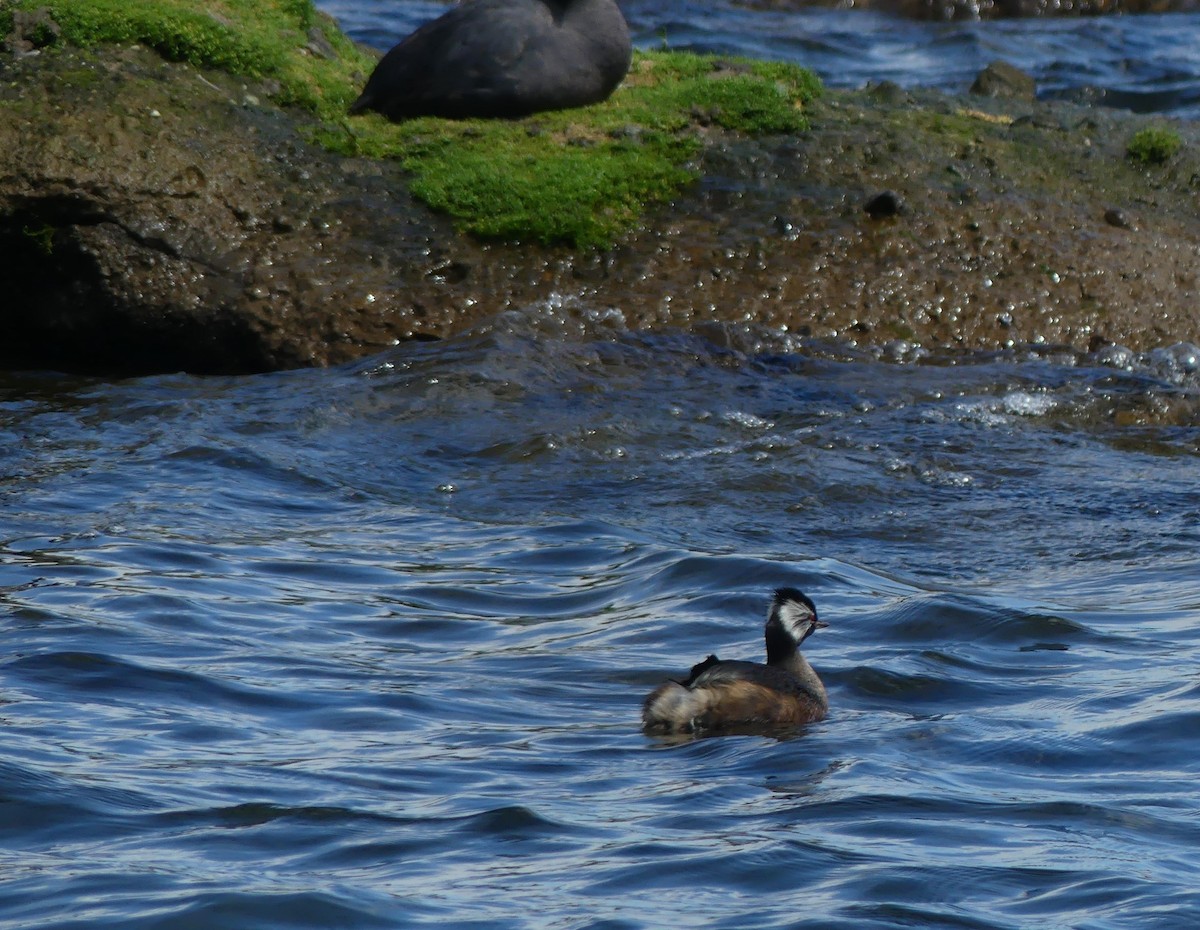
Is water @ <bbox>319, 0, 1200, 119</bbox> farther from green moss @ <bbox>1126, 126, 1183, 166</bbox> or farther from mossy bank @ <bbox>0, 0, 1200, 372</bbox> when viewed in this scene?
mossy bank @ <bbox>0, 0, 1200, 372</bbox>

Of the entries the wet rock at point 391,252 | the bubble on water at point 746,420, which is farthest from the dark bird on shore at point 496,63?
the bubble on water at point 746,420

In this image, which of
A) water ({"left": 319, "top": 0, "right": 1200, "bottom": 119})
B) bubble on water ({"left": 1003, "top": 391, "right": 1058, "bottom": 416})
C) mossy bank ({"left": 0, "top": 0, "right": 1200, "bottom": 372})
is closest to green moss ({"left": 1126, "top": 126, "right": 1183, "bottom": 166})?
mossy bank ({"left": 0, "top": 0, "right": 1200, "bottom": 372})

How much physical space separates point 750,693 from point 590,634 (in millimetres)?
1156

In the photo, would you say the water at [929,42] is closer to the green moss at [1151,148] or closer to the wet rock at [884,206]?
the green moss at [1151,148]

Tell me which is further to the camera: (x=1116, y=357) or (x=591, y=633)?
(x=1116, y=357)

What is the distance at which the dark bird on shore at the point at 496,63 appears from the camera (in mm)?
11086

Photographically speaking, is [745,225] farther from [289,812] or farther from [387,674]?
[289,812]

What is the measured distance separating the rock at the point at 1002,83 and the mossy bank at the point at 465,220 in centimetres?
465

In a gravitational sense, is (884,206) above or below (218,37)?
below

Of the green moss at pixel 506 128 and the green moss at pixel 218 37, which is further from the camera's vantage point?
the green moss at pixel 218 37

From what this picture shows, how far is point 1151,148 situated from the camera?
464 inches

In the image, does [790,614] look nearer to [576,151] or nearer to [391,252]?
[391,252]

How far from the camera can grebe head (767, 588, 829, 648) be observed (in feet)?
A: 20.5

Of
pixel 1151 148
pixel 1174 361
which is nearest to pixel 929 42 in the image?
pixel 1151 148
